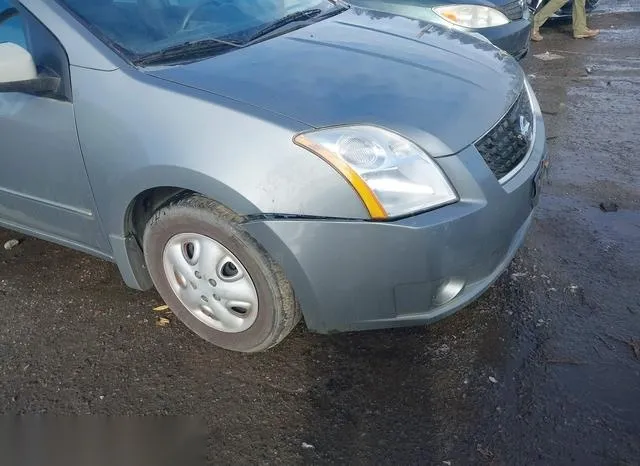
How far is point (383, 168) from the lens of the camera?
2.15 metres

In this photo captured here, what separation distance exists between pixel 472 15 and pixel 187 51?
3555 mm

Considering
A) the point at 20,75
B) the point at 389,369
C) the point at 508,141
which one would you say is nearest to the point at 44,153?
the point at 20,75

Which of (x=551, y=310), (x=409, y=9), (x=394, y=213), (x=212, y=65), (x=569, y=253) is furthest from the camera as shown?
(x=409, y=9)

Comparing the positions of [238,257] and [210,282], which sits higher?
[238,257]

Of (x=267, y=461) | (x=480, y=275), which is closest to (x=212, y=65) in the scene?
(x=480, y=275)

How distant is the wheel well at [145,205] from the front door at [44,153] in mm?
174

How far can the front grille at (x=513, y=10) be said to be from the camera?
556 centimetres

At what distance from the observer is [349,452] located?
2.19 metres

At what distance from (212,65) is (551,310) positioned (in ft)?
6.09

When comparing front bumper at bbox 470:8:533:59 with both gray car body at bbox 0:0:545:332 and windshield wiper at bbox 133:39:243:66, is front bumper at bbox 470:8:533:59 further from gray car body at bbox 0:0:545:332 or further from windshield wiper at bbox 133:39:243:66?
windshield wiper at bbox 133:39:243:66

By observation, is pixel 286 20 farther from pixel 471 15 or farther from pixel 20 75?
pixel 471 15

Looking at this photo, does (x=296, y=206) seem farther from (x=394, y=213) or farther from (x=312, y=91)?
(x=312, y=91)

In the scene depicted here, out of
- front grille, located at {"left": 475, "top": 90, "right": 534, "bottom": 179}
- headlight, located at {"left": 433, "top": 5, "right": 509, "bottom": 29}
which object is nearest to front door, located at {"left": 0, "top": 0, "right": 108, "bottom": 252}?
front grille, located at {"left": 475, "top": 90, "right": 534, "bottom": 179}

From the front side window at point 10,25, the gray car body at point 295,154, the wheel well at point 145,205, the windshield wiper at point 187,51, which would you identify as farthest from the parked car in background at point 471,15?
the wheel well at point 145,205
